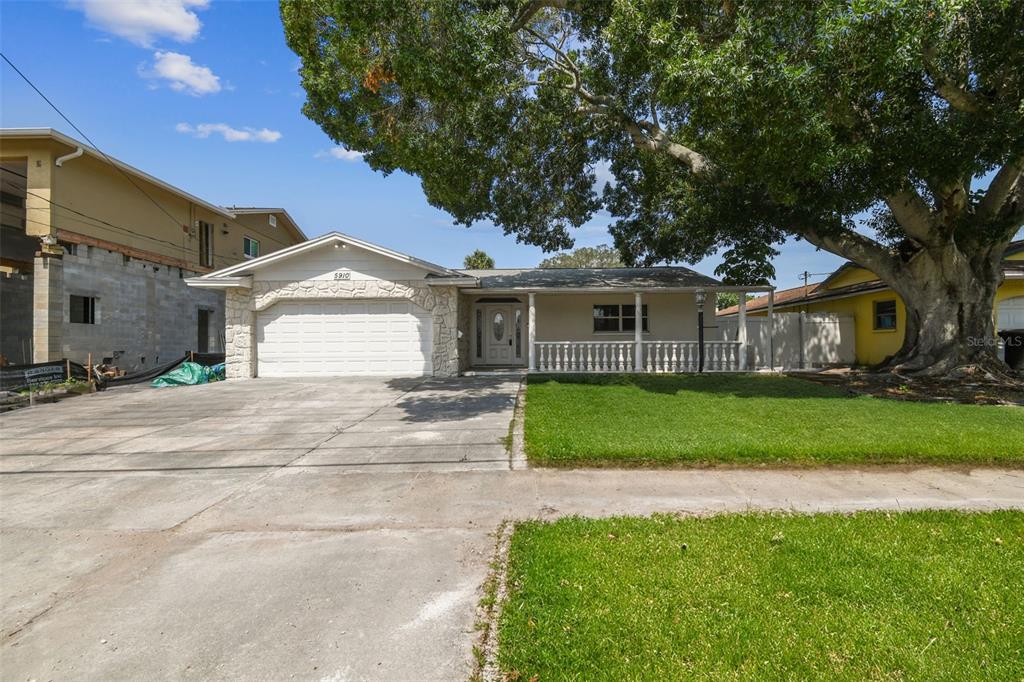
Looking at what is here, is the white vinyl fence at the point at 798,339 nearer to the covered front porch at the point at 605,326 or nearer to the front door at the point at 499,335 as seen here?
the covered front porch at the point at 605,326

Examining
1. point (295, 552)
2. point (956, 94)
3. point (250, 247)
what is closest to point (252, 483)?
point (295, 552)

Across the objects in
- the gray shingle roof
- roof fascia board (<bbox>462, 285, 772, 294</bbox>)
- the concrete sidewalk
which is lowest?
the concrete sidewalk

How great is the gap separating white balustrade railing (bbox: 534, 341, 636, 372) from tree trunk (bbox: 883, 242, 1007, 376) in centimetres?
705

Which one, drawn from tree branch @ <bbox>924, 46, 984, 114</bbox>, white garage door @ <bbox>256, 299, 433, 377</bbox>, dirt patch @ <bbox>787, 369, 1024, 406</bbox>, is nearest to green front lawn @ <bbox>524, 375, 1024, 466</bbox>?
dirt patch @ <bbox>787, 369, 1024, 406</bbox>

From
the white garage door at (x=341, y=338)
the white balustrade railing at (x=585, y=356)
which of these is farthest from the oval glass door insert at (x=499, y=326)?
the white garage door at (x=341, y=338)

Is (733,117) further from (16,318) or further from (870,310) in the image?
(16,318)

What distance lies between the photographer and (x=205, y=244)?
65.6ft

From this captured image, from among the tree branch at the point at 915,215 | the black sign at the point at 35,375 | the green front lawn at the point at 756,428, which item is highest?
the tree branch at the point at 915,215

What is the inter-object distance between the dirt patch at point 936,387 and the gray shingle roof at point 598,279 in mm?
4633

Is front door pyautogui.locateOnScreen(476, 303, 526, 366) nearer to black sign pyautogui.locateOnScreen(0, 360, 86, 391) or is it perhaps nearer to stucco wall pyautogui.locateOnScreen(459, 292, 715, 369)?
stucco wall pyautogui.locateOnScreen(459, 292, 715, 369)

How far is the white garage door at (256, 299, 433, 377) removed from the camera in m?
14.3

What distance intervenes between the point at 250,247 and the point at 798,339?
2307 centimetres

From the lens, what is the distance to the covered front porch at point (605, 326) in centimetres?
1481

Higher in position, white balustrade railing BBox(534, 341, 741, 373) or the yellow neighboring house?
the yellow neighboring house
